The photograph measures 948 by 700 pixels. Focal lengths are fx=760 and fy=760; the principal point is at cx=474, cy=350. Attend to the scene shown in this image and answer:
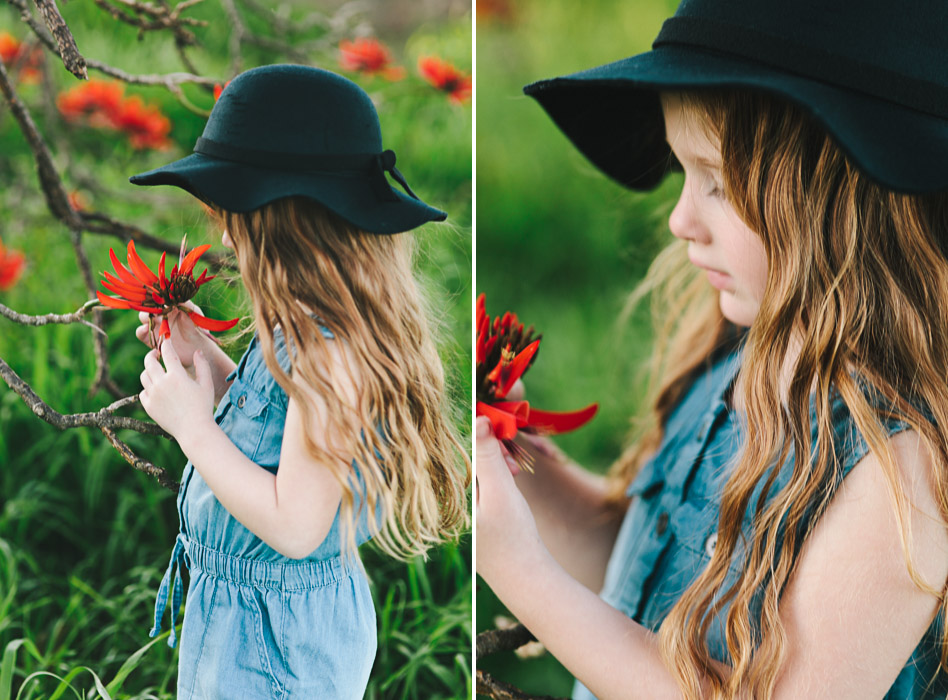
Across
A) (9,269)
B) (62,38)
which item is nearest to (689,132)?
(62,38)

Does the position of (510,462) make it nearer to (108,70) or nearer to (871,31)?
(871,31)

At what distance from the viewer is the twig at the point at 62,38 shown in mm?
679

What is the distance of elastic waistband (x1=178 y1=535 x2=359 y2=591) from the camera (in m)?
0.69

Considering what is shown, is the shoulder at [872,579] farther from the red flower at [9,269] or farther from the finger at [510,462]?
the red flower at [9,269]

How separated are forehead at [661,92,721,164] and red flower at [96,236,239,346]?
1.42 ft

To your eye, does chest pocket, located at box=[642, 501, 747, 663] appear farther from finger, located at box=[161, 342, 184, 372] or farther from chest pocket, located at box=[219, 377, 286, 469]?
finger, located at box=[161, 342, 184, 372]

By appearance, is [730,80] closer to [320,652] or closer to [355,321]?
[355,321]

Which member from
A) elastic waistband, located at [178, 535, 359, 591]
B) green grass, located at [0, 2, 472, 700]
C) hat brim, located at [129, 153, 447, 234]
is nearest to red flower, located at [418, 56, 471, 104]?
green grass, located at [0, 2, 472, 700]

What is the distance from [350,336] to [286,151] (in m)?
Answer: 0.16

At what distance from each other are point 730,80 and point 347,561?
1.78ft

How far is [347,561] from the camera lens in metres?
0.74

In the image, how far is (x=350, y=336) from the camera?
66 cm

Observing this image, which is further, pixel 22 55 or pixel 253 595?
pixel 22 55

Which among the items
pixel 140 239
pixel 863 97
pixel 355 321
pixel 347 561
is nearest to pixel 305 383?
pixel 355 321
